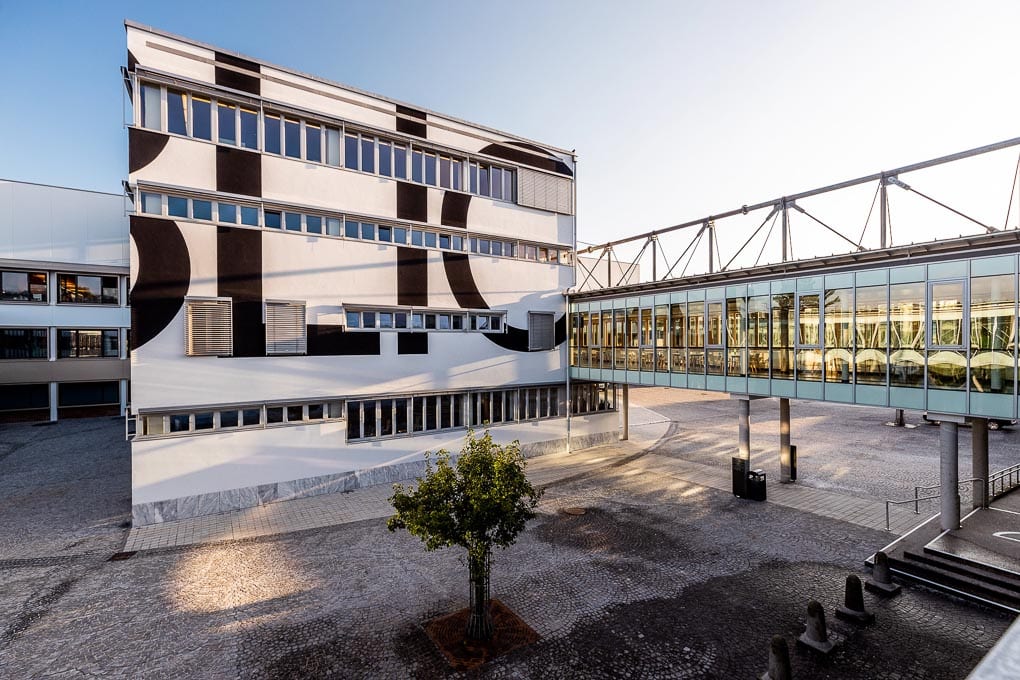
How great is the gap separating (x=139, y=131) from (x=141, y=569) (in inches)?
508

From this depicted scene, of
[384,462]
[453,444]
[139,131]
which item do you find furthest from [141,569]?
[139,131]

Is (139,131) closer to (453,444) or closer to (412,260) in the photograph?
(412,260)

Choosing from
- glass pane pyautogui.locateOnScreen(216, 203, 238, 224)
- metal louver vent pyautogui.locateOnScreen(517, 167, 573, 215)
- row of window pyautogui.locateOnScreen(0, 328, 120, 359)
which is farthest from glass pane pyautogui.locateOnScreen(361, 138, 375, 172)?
row of window pyautogui.locateOnScreen(0, 328, 120, 359)

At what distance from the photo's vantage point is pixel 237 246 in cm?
1603

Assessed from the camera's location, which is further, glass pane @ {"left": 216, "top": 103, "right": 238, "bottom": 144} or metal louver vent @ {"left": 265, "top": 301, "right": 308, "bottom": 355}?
metal louver vent @ {"left": 265, "top": 301, "right": 308, "bottom": 355}

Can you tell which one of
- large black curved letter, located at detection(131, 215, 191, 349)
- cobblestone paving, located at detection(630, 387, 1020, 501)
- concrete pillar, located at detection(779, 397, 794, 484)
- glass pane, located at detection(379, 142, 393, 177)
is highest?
glass pane, located at detection(379, 142, 393, 177)

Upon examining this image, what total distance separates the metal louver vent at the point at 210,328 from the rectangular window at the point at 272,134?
19.0ft

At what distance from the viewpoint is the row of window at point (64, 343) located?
1217 inches

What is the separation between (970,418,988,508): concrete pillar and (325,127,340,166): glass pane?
22773 mm

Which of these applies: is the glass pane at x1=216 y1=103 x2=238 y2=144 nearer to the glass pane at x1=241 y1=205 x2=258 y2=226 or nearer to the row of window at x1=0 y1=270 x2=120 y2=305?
the glass pane at x1=241 y1=205 x2=258 y2=226

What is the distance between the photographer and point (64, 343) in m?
32.4

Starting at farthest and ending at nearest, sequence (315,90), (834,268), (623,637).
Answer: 1. (315,90)
2. (834,268)
3. (623,637)

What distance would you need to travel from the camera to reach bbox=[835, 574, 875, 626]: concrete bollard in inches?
365

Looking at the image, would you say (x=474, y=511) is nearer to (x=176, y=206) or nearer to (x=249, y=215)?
(x=249, y=215)
